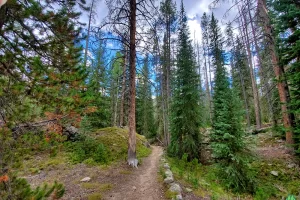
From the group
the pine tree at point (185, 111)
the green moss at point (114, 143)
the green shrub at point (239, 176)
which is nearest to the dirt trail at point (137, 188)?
the green moss at point (114, 143)

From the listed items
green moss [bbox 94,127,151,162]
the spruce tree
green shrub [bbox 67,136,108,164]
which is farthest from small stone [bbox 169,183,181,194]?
green moss [bbox 94,127,151,162]

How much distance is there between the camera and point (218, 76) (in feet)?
30.1

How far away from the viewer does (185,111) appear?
32.4 feet

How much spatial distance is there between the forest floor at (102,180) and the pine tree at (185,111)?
3.55 m

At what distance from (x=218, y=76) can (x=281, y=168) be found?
5.32 metres

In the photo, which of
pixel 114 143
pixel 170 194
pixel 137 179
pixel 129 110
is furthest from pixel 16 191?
pixel 114 143

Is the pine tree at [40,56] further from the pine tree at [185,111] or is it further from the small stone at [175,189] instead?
the pine tree at [185,111]

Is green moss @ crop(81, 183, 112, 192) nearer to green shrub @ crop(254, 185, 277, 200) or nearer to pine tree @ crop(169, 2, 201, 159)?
green shrub @ crop(254, 185, 277, 200)

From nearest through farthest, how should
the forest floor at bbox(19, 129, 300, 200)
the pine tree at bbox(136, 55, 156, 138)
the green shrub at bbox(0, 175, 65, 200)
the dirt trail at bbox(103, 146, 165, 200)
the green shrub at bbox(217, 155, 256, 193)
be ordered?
1. the green shrub at bbox(0, 175, 65, 200)
2. the dirt trail at bbox(103, 146, 165, 200)
3. the forest floor at bbox(19, 129, 300, 200)
4. the green shrub at bbox(217, 155, 256, 193)
5. the pine tree at bbox(136, 55, 156, 138)

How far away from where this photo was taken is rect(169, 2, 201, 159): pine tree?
9.71 meters

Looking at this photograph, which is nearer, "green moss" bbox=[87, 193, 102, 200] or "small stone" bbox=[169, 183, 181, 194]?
"green moss" bbox=[87, 193, 102, 200]

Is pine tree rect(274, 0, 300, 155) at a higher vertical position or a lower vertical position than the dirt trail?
higher

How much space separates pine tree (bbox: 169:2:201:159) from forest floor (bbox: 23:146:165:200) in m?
3.55

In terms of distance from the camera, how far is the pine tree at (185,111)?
971 centimetres
